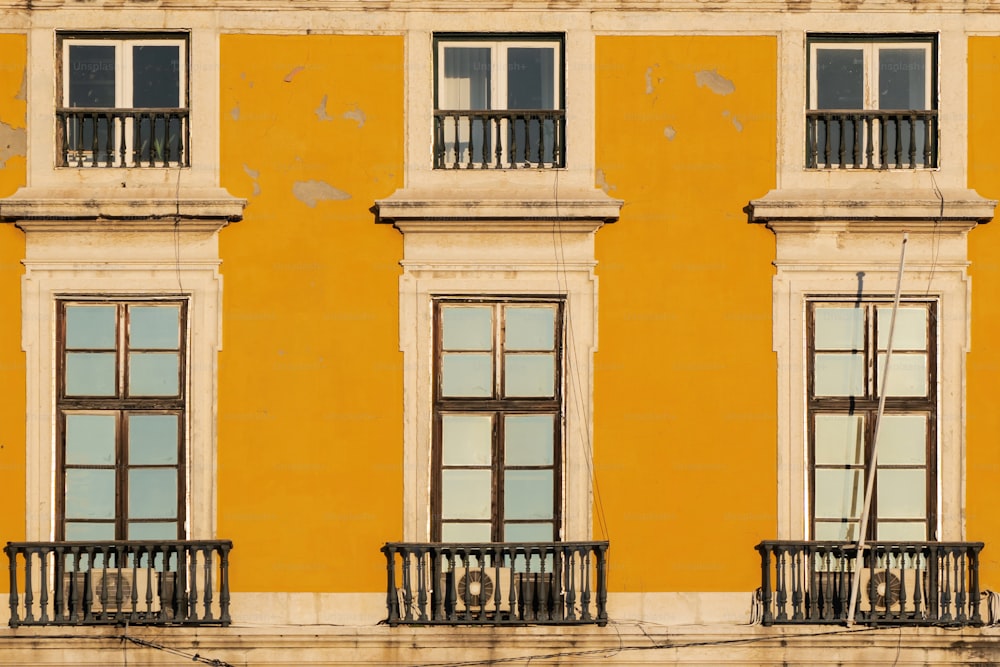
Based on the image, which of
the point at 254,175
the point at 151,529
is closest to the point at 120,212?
the point at 254,175

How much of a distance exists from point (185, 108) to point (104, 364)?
2.41 m

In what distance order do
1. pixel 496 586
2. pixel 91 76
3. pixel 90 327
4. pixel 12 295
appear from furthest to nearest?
pixel 91 76 → pixel 90 327 → pixel 12 295 → pixel 496 586

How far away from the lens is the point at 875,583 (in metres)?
14.8

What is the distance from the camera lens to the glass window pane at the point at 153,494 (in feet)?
49.2

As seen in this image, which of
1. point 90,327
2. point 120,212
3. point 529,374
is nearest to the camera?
point 120,212

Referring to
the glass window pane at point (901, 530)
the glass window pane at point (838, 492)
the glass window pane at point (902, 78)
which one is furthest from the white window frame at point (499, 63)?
the glass window pane at point (901, 530)

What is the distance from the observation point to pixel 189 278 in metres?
14.9

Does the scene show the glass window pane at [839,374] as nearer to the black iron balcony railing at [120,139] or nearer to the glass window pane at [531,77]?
the glass window pane at [531,77]

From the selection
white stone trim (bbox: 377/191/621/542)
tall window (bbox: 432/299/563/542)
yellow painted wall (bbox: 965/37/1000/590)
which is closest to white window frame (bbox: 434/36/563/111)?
white stone trim (bbox: 377/191/621/542)

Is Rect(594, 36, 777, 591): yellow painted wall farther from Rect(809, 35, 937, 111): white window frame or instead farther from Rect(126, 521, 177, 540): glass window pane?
Rect(126, 521, 177, 540): glass window pane

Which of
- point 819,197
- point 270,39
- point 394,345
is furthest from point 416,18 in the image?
point 819,197

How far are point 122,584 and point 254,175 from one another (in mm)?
3803

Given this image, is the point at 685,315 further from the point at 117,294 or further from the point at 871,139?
the point at 117,294

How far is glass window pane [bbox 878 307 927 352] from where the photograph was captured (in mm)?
15102
